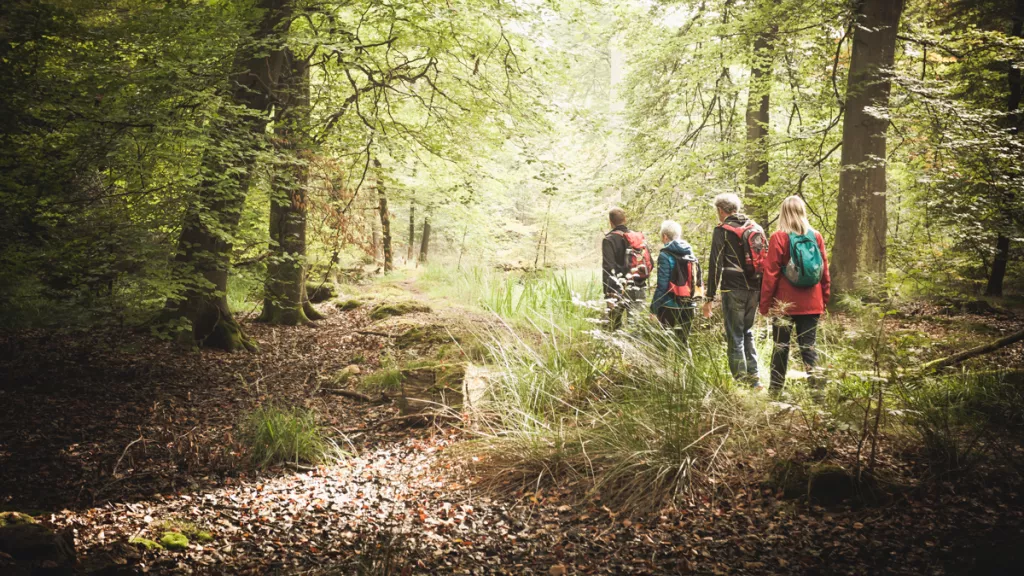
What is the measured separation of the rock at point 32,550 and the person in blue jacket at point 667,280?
182 inches

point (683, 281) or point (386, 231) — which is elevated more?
point (386, 231)

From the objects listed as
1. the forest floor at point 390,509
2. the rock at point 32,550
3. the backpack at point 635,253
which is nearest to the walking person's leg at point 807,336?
the forest floor at point 390,509

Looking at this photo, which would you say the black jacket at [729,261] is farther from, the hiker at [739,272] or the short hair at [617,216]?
the short hair at [617,216]

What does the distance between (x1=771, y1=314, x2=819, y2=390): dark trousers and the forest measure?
34mm

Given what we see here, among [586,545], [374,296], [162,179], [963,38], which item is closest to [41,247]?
[162,179]

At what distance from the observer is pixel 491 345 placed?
533 centimetres

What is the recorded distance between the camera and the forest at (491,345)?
297cm

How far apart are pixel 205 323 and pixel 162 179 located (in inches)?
97.6

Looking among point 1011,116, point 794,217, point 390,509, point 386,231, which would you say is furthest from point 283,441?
point 386,231

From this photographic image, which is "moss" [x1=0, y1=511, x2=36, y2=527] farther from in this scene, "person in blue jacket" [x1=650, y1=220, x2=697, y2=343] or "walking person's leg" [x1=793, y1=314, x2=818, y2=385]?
"walking person's leg" [x1=793, y1=314, x2=818, y2=385]

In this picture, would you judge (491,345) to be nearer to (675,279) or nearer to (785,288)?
(675,279)

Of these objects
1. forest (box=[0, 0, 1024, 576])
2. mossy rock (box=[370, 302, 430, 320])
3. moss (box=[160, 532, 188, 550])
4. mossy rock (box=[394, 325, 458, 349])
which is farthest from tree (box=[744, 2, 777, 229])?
moss (box=[160, 532, 188, 550])

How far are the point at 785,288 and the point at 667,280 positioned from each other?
132cm

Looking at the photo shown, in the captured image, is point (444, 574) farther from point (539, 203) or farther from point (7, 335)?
point (539, 203)
